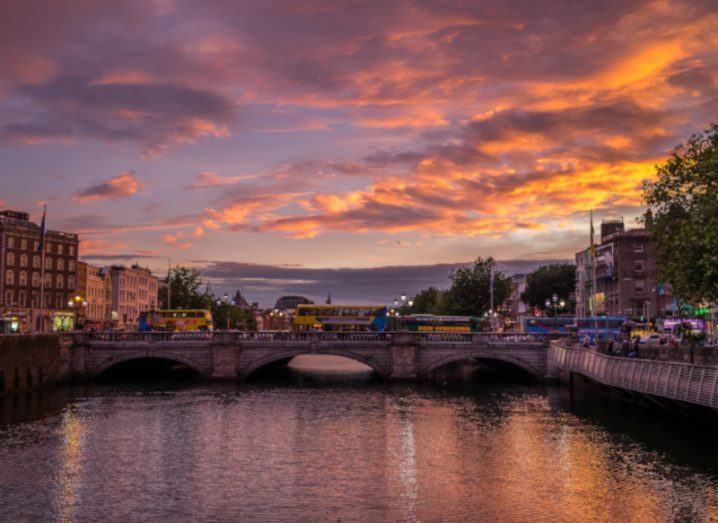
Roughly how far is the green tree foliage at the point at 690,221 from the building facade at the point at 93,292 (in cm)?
12282

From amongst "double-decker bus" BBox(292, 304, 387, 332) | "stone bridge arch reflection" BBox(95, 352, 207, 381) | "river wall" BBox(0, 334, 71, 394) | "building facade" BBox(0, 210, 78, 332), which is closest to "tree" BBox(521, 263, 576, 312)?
"double-decker bus" BBox(292, 304, 387, 332)

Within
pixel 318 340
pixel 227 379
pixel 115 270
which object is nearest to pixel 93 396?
pixel 227 379

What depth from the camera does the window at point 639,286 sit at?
145125mm

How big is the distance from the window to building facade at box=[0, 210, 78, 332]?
3910 inches

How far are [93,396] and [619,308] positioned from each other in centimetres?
10143

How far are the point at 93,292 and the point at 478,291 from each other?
79.9m

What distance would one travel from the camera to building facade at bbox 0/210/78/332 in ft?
451

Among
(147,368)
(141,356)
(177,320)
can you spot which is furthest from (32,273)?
(141,356)

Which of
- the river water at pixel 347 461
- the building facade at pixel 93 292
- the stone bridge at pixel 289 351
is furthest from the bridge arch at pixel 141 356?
the building facade at pixel 93 292

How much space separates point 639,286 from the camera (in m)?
145

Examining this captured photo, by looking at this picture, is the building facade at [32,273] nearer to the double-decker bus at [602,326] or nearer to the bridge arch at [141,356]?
the bridge arch at [141,356]

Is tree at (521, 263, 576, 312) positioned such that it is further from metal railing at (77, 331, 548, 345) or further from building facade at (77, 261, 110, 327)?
metal railing at (77, 331, 548, 345)

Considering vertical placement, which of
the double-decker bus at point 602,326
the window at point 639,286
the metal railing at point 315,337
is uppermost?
the window at point 639,286

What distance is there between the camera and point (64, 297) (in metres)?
151
